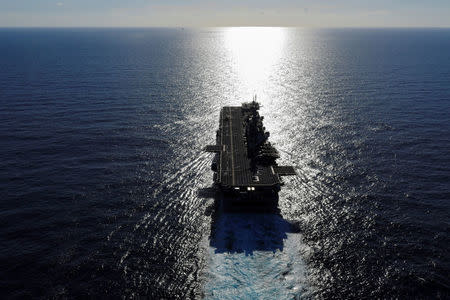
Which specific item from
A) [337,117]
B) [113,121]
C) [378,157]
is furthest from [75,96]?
[378,157]

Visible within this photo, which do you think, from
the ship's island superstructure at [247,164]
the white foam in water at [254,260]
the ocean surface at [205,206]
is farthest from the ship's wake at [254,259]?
the ship's island superstructure at [247,164]

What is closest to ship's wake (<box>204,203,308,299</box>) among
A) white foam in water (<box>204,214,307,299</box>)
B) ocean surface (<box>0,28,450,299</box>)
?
white foam in water (<box>204,214,307,299</box>)

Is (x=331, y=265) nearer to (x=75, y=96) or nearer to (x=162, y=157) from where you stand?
(x=162, y=157)

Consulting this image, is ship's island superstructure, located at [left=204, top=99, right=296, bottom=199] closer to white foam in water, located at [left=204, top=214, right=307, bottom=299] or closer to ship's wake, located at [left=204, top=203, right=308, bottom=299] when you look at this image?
ship's wake, located at [left=204, top=203, right=308, bottom=299]

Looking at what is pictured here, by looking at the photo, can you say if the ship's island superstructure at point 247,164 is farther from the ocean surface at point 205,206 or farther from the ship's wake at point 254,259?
the ship's wake at point 254,259

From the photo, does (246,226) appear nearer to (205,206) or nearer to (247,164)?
(205,206)

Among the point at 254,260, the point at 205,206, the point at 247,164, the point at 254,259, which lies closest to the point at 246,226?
the point at 254,259
